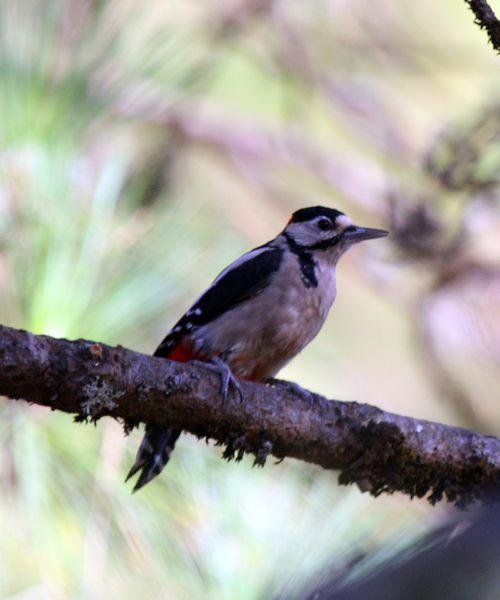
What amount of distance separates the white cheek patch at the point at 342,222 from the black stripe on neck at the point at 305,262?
134mm

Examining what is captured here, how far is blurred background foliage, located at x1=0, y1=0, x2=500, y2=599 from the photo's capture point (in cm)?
214

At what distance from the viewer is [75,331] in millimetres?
2273

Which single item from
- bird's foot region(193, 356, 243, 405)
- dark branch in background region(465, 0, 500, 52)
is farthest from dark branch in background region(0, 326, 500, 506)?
dark branch in background region(465, 0, 500, 52)

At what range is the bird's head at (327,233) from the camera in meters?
3.18

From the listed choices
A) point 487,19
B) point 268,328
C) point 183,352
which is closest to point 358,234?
point 268,328

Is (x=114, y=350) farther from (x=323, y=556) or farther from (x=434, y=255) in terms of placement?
(x=434, y=255)

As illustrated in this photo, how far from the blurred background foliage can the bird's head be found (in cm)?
18

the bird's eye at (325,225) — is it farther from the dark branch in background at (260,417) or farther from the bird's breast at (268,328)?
the dark branch in background at (260,417)

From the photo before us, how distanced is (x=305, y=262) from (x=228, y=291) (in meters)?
0.29

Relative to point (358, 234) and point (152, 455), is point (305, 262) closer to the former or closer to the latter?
point (358, 234)

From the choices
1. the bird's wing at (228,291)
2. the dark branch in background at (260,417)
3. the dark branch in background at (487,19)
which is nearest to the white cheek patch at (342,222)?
the bird's wing at (228,291)

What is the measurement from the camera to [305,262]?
10.1ft

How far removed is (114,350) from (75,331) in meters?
0.38

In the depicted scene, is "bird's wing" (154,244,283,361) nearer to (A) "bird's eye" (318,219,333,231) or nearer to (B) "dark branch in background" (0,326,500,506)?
(A) "bird's eye" (318,219,333,231)
